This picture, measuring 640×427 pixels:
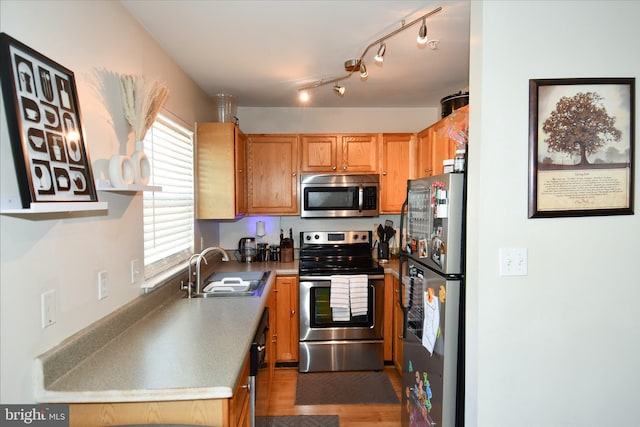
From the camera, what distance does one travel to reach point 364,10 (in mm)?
1771

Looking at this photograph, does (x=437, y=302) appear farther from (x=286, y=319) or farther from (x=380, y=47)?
(x=286, y=319)

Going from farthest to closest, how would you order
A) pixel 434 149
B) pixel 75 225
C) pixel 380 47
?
pixel 434 149 → pixel 380 47 → pixel 75 225

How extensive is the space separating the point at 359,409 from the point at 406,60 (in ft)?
8.31

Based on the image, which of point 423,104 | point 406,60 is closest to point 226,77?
point 406,60

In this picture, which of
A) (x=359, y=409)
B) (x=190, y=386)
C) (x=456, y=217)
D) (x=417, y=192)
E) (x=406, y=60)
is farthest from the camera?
(x=359, y=409)

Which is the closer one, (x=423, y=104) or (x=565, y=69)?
(x=565, y=69)

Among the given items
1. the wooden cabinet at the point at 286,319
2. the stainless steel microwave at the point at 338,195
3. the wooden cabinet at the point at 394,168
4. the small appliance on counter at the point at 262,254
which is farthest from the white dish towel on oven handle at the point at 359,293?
the small appliance on counter at the point at 262,254

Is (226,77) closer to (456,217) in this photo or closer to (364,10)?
(364,10)

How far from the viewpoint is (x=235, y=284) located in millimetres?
2625

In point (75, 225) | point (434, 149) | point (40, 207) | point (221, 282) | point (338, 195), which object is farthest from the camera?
point (338, 195)

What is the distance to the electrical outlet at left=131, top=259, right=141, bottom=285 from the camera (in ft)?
5.94

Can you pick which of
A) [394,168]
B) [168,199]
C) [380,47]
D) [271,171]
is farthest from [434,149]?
[168,199]

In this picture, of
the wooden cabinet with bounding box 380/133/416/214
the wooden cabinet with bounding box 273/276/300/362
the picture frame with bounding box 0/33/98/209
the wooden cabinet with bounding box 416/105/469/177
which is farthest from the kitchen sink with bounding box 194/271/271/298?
the wooden cabinet with bounding box 416/105/469/177

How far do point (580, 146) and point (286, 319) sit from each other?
2.55m
